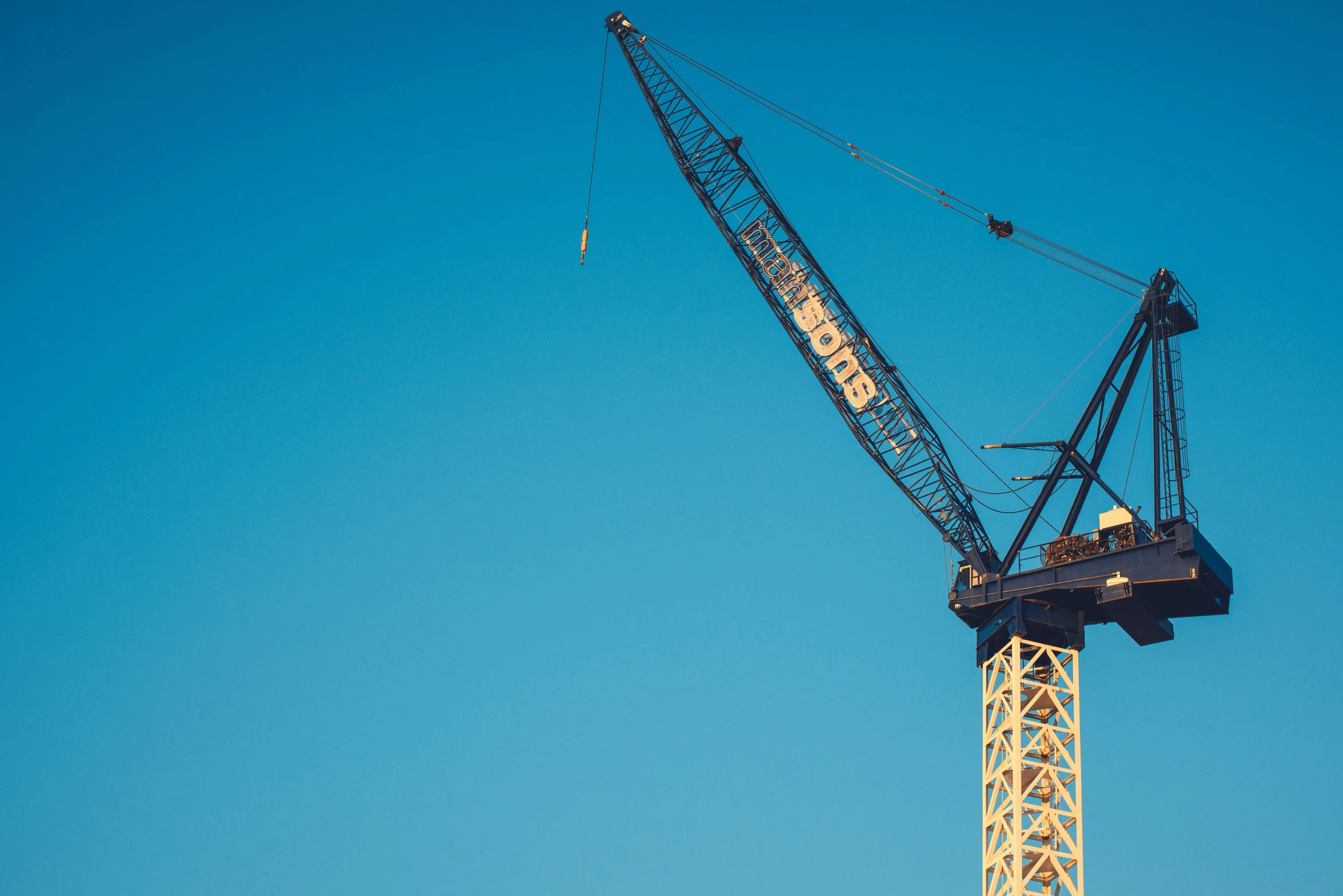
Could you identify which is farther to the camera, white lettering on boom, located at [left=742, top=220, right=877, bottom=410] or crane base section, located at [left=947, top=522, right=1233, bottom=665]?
white lettering on boom, located at [left=742, top=220, right=877, bottom=410]

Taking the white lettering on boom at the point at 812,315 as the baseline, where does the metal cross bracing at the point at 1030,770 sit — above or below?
below

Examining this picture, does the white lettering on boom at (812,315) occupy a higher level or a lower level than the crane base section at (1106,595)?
higher

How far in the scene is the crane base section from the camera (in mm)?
60125

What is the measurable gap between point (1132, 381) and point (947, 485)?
11198 mm

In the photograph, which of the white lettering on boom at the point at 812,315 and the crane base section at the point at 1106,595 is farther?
the white lettering on boom at the point at 812,315

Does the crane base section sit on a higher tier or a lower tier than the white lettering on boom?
lower

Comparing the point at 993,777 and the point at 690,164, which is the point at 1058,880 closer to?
the point at 993,777

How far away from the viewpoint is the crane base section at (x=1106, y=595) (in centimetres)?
6012

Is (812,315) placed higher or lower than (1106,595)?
higher

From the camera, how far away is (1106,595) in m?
62.3

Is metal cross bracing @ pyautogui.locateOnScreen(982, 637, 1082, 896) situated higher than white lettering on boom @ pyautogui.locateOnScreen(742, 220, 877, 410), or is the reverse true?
white lettering on boom @ pyautogui.locateOnScreen(742, 220, 877, 410)

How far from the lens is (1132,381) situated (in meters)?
69.7

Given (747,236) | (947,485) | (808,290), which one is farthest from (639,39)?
(947,485)

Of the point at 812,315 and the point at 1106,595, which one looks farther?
the point at 812,315
